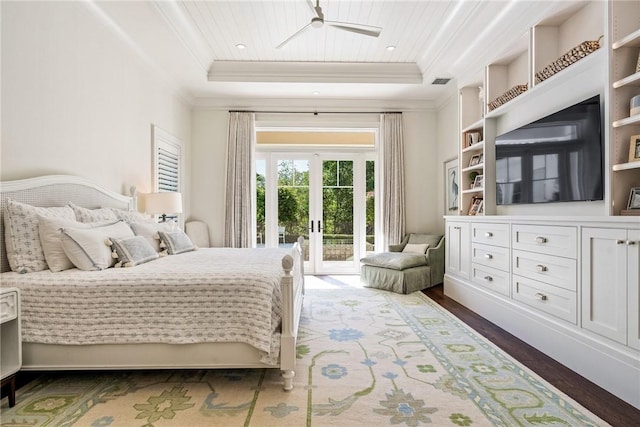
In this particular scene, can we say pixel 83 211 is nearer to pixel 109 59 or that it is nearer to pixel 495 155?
pixel 109 59

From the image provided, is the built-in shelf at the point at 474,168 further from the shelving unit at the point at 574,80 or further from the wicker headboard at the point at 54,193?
the wicker headboard at the point at 54,193

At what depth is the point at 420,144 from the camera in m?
5.69

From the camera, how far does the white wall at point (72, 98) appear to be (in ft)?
7.53

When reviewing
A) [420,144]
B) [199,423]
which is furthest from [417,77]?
[199,423]

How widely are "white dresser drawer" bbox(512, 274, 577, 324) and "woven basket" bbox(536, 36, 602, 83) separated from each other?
5.52 feet

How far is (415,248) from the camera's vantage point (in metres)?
5.11

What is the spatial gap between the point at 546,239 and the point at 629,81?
3.79 feet

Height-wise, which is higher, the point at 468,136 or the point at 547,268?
the point at 468,136

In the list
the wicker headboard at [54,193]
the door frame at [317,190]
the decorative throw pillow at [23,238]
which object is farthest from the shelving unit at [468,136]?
the decorative throw pillow at [23,238]

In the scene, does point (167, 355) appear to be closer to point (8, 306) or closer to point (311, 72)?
point (8, 306)

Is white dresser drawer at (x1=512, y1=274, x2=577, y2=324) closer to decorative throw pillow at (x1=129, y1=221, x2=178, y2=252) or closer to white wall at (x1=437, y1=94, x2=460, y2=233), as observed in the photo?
white wall at (x1=437, y1=94, x2=460, y2=233)

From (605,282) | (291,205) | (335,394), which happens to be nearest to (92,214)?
(335,394)

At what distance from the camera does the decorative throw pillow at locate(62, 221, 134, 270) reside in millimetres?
2234

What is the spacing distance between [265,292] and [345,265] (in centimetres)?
394
